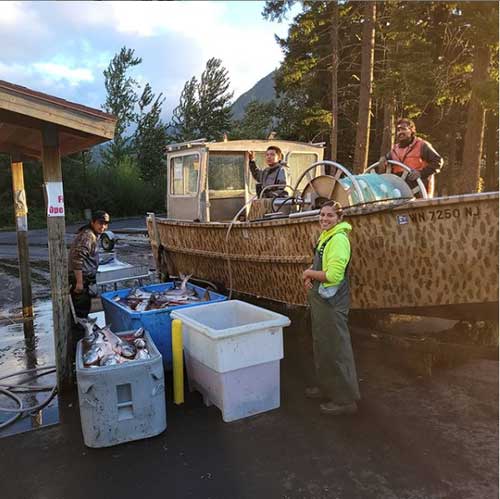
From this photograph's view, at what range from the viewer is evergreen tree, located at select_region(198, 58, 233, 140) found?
4297cm

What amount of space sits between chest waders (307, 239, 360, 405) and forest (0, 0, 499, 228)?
16.2 feet

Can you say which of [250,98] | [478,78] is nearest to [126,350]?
[478,78]

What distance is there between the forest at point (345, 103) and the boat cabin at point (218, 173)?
75 cm

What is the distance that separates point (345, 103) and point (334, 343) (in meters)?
20.9

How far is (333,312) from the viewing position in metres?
4.06

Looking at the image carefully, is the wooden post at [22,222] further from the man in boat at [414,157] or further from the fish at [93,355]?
the man in boat at [414,157]

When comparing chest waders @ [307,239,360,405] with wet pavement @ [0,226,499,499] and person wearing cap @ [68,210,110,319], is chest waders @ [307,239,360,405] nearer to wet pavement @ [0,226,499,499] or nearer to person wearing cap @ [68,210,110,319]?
wet pavement @ [0,226,499,499]

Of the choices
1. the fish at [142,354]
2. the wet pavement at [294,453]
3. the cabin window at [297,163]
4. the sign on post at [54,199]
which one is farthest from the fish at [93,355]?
the cabin window at [297,163]

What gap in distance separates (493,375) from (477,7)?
10860mm

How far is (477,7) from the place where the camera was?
12297mm

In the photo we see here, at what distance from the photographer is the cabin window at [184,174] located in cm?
869

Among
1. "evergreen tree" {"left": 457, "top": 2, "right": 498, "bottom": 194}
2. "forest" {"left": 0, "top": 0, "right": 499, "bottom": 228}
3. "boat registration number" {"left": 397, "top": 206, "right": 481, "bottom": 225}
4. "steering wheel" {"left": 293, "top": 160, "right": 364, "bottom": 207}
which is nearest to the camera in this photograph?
"boat registration number" {"left": 397, "top": 206, "right": 481, "bottom": 225}

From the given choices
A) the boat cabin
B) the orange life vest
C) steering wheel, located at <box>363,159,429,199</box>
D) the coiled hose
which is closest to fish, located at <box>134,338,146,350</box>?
the coiled hose

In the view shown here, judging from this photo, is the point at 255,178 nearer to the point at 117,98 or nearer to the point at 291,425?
the point at 291,425
